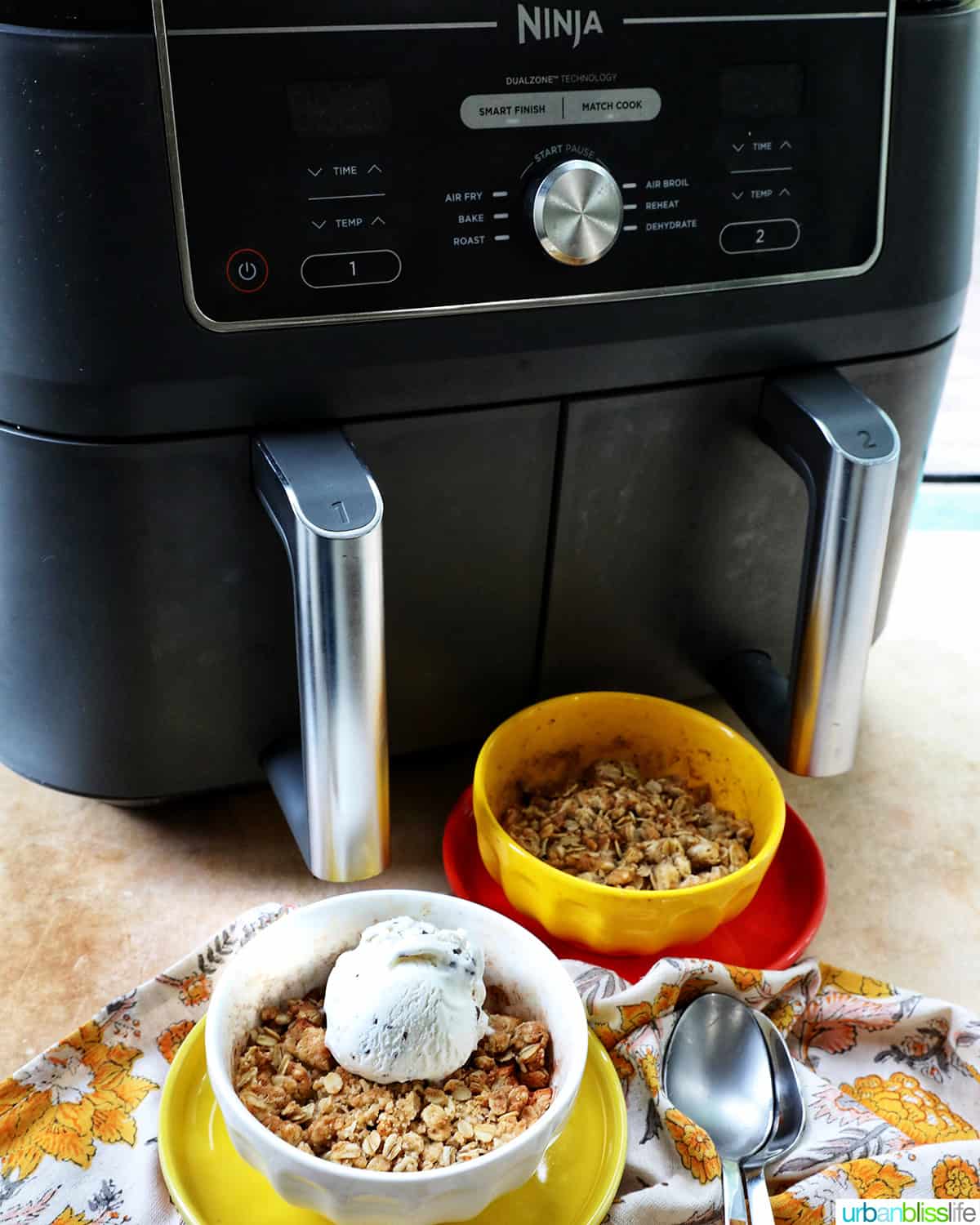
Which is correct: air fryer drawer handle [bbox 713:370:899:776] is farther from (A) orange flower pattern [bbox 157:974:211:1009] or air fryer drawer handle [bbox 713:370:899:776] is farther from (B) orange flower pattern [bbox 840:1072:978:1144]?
(A) orange flower pattern [bbox 157:974:211:1009]

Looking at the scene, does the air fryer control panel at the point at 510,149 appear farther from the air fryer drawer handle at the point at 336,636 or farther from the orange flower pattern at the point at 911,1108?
the orange flower pattern at the point at 911,1108

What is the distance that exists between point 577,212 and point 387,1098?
0.31 metres

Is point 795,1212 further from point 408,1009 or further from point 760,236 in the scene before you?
point 760,236

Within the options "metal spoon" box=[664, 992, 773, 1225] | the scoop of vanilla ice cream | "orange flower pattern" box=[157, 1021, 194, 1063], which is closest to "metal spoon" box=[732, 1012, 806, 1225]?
"metal spoon" box=[664, 992, 773, 1225]

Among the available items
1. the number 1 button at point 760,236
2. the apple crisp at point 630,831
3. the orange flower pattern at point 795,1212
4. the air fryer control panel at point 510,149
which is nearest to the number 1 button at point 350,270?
the air fryer control panel at point 510,149

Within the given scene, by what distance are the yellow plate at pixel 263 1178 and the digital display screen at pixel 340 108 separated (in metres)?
0.33

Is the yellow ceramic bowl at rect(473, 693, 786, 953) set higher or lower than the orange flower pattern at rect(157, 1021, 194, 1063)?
higher

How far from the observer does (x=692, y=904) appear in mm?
516

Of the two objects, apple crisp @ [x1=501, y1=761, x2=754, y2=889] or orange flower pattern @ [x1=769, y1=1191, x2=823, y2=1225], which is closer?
orange flower pattern @ [x1=769, y1=1191, x2=823, y2=1225]

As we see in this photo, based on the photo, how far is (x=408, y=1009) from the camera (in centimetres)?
44

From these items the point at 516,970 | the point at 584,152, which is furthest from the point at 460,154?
the point at 516,970

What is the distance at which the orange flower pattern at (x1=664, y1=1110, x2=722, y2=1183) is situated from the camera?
0.45 m

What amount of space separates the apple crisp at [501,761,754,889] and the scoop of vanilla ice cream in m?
0.09

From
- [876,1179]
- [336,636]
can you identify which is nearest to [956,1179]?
[876,1179]
